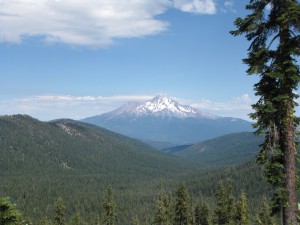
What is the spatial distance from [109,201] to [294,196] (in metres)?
73.0

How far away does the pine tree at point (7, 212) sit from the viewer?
27.0m

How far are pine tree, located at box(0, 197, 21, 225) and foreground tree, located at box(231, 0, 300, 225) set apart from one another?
56.2ft

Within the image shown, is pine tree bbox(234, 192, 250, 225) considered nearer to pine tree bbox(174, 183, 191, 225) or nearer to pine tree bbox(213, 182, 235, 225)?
pine tree bbox(213, 182, 235, 225)

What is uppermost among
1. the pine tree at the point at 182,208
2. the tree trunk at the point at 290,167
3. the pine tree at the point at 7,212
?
the tree trunk at the point at 290,167

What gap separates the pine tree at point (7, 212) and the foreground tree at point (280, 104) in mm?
17132

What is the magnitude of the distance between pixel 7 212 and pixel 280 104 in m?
19.0

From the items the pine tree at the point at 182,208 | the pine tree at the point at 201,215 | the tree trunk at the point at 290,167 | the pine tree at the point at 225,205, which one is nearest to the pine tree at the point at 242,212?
the pine tree at the point at 225,205

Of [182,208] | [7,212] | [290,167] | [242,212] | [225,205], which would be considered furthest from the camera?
[182,208]

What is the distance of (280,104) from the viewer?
62.4 ft

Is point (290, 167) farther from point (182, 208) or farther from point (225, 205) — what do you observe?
point (182, 208)

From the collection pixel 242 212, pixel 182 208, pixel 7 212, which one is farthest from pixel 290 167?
pixel 182 208

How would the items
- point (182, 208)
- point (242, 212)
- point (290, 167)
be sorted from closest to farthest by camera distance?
point (290, 167) < point (242, 212) < point (182, 208)

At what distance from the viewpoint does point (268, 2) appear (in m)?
19.7

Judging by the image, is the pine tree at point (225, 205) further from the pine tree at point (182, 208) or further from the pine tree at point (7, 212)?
the pine tree at point (7, 212)
